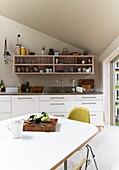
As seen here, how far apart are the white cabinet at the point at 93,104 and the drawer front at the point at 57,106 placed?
0.62 feet

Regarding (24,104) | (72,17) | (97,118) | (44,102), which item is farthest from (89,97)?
(72,17)

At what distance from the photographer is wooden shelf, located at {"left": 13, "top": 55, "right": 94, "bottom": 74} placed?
3.79 m

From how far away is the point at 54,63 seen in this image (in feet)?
12.5

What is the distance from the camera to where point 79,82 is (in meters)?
4.14

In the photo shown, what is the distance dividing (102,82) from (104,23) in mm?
1750

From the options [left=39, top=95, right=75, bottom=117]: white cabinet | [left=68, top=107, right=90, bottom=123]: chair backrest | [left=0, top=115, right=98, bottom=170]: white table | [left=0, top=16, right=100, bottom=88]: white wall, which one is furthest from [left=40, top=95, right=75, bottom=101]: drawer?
[left=0, top=115, right=98, bottom=170]: white table

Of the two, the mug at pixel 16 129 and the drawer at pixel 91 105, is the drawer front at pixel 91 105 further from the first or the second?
the mug at pixel 16 129

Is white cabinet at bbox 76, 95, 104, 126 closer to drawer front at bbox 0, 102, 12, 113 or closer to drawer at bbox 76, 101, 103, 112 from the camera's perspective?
drawer at bbox 76, 101, 103, 112

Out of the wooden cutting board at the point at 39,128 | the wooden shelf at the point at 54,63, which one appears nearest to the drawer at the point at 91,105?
the wooden shelf at the point at 54,63

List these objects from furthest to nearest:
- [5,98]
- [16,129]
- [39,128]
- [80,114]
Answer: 1. [5,98]
2. [80,114]
3. [39,128]
4. [16,129]

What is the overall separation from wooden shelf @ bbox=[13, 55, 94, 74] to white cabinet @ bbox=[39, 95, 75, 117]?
73 centimetres

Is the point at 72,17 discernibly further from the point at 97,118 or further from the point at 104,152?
the point at 104,152

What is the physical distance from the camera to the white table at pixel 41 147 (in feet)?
2.74

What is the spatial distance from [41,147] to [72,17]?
93.5 inches
